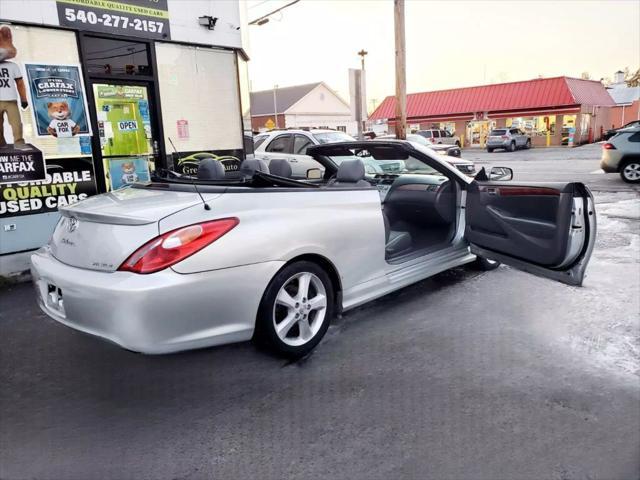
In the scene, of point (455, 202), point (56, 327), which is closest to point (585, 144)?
point (455, 202)

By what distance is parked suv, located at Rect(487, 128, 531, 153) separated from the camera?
32281 mm

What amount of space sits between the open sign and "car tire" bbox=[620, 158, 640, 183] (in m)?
11.9

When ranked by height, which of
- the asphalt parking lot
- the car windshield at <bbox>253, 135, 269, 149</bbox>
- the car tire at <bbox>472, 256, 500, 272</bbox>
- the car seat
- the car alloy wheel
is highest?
the car windshield at <bbox>253, 135, 269, 149</bbox>

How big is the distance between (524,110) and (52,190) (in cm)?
3665

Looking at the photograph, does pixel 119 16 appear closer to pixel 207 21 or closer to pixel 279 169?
pixel 207 21

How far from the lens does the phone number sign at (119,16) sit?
5.96 meters

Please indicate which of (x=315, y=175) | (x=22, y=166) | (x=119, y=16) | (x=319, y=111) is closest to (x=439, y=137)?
(x=319, y=111)

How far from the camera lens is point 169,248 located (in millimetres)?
2680

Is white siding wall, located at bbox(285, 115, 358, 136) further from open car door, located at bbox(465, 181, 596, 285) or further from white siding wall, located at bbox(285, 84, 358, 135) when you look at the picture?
open car door, located at bbox(465, 181, 596, 285)

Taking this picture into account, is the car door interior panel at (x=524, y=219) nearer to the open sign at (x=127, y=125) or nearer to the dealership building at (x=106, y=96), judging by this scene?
the dealership building at (x=106, y=96)

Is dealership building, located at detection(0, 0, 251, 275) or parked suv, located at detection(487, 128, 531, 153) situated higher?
dealership building, located at detection(0, 0, 251, 275)

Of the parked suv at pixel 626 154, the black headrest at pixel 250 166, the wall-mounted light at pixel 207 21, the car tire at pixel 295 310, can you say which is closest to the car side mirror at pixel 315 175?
the black headrest at pixel 250 166

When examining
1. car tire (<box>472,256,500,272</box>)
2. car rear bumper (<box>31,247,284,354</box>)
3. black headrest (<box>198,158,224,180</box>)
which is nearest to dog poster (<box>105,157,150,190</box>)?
black headrest (<box>198,158,224,180</box>)

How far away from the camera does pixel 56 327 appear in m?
4.13
